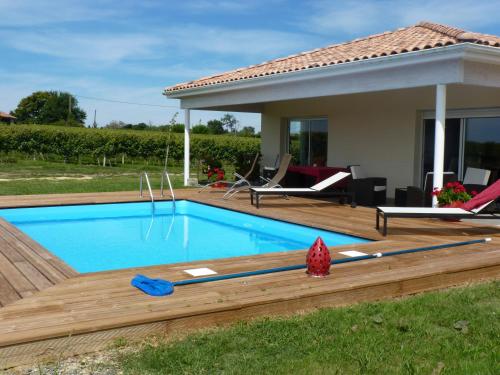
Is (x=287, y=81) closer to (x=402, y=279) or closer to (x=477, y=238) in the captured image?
(x=477, y=238)

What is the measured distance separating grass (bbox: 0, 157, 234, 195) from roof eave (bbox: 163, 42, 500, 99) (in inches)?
191

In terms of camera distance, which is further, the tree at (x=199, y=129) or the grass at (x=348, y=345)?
the tree at (x=199, y=129)

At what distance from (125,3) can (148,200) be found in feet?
35.0

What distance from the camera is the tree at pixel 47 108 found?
70312mm

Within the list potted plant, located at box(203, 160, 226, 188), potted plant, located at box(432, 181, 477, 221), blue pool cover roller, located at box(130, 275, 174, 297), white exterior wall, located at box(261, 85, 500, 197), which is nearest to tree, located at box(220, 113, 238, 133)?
potted plant, located at box(203, 160, 226, 188)

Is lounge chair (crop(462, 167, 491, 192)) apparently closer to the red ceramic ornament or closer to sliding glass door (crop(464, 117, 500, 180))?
Answer: sliding glass door (crop(464, 117, 500, 180))

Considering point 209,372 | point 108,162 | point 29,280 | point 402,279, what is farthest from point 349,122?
point 108,162

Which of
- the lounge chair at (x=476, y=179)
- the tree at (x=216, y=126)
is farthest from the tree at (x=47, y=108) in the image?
the lounge chair at (x=476, y=179)

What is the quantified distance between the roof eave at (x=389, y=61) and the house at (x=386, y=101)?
0.6 inches

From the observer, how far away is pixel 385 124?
1291cm

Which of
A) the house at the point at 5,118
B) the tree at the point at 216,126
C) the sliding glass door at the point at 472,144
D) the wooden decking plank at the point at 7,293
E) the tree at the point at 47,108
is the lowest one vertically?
the wooden decking plank at the point at 7,293

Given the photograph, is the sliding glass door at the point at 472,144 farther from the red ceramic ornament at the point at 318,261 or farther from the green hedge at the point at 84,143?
the green hedge at the point at 84,143

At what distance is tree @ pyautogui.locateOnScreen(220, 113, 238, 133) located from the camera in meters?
64.6

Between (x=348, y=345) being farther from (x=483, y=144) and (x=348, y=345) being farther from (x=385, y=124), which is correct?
(x=385, y=124)
